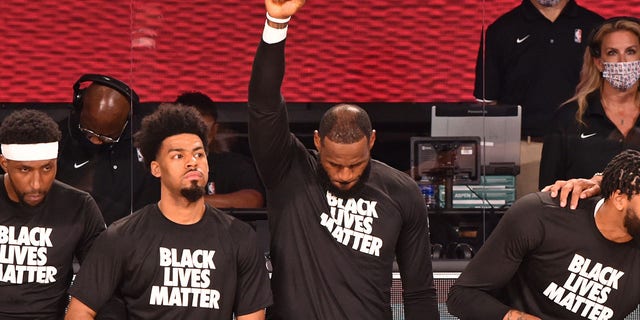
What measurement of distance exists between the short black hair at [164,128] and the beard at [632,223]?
1.52 meters

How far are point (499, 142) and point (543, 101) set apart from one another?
1.01 ft

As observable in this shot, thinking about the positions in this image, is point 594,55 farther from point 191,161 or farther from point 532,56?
point 191,161

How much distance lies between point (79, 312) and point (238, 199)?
1.86 meters

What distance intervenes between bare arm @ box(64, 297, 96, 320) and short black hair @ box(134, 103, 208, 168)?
573mm

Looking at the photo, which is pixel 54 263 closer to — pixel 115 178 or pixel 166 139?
pixel 166 139

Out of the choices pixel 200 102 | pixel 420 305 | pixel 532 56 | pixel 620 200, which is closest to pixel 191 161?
pixel 420 305

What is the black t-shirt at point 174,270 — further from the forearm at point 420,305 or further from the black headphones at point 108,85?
the black headphones at point 108,85

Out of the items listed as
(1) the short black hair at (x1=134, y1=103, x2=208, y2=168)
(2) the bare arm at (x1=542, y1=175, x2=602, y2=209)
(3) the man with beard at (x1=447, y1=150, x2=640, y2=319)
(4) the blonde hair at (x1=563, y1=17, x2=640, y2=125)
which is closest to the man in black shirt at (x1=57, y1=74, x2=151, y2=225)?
(1) the short black hair at (x1=134, y1=103, x2=208, y2=168)

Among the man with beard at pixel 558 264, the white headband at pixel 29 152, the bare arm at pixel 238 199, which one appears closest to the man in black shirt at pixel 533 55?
the bare arm at pixel 238 199

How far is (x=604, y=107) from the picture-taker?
5094 mm

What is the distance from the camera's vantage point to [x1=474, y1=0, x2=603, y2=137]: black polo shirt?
18.9 feet

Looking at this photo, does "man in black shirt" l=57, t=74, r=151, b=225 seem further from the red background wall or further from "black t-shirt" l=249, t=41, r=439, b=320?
"black t-shirt" l=249, t=41, r=439, b=320

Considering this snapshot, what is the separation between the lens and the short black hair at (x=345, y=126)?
148 inches

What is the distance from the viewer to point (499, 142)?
5723mm
